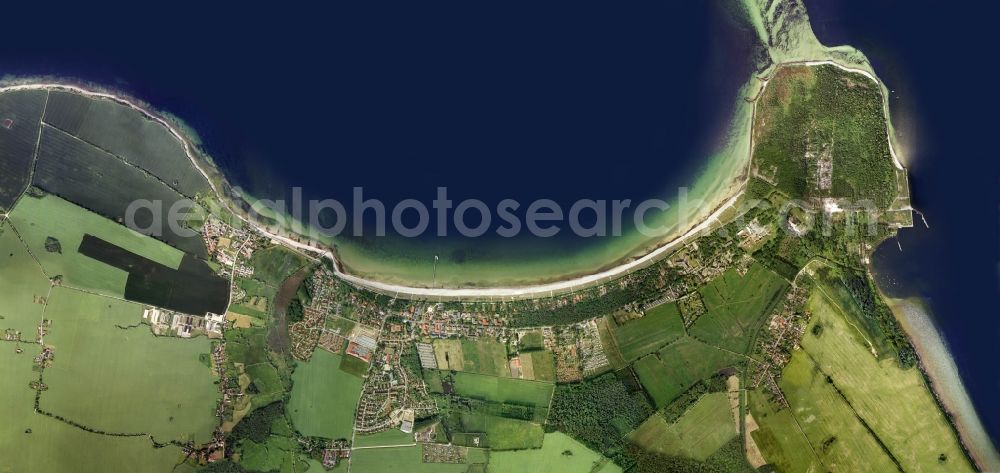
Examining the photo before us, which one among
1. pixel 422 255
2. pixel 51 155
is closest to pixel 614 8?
pixel 422 255

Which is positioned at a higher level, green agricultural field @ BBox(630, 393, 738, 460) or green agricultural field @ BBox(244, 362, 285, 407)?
green agricultural field @ BBox(244, 362, 285, 407)

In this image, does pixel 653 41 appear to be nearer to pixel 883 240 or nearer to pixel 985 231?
pixel 883 240

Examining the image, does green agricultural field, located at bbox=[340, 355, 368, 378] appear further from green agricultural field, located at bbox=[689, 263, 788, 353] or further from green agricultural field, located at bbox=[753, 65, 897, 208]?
green agricultural field, located at bbox=[753, 65, 897, 208]

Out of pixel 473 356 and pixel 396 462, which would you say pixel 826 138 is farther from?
pixel 396 462

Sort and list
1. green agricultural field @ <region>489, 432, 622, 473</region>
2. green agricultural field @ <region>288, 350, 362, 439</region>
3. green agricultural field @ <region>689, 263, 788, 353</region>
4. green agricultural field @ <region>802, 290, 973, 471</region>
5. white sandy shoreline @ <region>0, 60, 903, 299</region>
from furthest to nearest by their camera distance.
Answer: white sandy shoreline @ <region>0, 60, 903, 299</region>, green agricultural field @ <region>288, 350, 362, 439</region>, green agricultural field @ <region>489, 432, 622, 473</region>, green agricultural field @ <region>689, 263, 788, 353</region>, green agricultural field @ <region>802, 290, 973, 471</region>

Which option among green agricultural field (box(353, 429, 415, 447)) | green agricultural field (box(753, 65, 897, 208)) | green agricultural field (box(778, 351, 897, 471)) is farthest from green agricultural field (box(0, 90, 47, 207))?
green agricultural field (box(778, 351, 897, 471))

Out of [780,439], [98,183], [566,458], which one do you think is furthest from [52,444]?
[780,439]

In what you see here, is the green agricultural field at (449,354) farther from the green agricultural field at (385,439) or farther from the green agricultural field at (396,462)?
the green agricultural field at (396,462)
